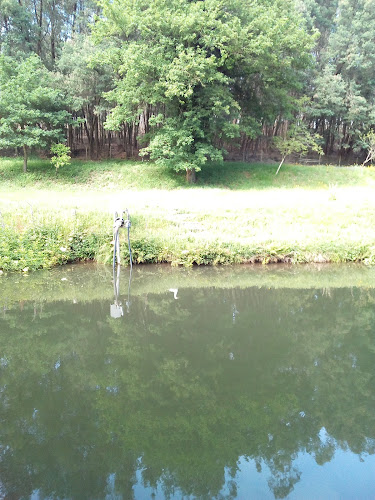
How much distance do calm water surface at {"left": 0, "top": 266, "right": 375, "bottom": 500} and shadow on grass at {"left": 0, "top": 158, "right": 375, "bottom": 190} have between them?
14.3m

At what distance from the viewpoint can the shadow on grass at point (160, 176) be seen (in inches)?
884

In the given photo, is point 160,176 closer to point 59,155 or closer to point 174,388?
point 59,155

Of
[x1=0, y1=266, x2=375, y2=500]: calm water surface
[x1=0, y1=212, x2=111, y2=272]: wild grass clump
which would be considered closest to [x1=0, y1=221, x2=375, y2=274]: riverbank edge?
[x1=0, y1=212, x2=111, y2=272]: wild grass clump

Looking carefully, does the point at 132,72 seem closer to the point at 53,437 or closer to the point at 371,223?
the point at 371,223

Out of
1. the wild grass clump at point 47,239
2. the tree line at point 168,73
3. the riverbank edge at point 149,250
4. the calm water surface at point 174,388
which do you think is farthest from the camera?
the tree line at point 168,73

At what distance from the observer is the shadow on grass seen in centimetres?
→ 2246

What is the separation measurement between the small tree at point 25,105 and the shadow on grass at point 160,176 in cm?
139

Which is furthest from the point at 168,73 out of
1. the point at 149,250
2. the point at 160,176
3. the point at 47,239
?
the point at 47,239

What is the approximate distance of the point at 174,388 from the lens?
524cm

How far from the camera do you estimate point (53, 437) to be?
4227 mm

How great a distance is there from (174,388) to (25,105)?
20.7 metres

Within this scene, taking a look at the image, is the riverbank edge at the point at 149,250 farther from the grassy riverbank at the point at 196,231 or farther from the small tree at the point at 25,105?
the small tree at the point at 25,105

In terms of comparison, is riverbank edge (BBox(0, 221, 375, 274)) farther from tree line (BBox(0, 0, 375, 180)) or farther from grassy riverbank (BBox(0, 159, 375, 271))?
tree line (BBox(0, 0, 375, 180))

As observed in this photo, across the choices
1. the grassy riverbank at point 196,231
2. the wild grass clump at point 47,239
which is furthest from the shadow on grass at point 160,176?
the wild grass clump at point 47,239
